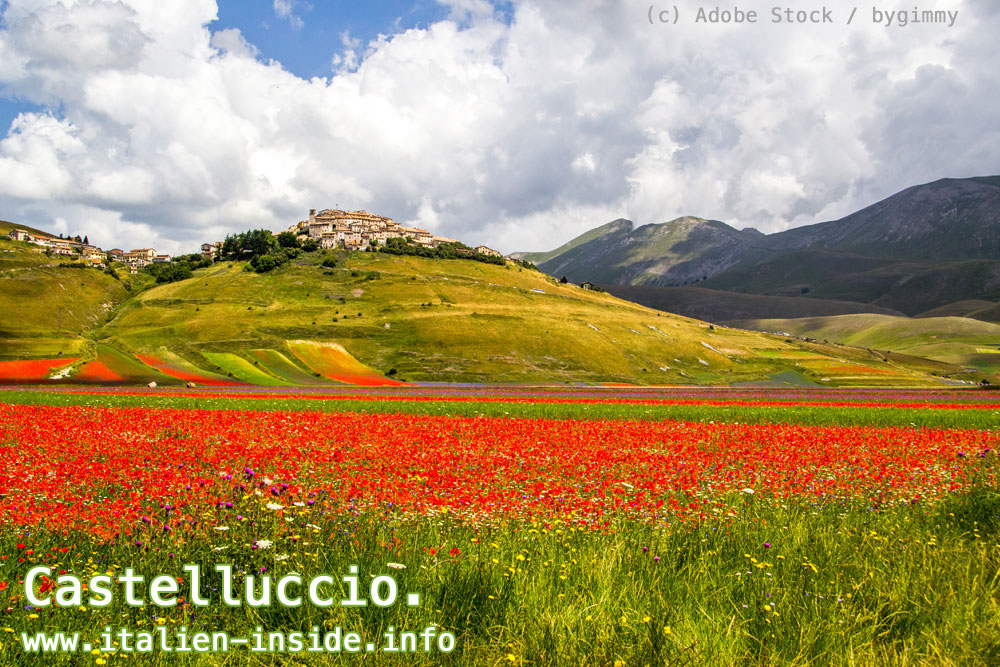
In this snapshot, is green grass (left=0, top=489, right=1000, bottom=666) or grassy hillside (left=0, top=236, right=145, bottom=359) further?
grassy hillside (left=0, top=236, right=145, bottom=359)

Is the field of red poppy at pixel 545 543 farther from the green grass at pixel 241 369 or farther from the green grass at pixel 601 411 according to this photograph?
the green grass at pixel 241 369

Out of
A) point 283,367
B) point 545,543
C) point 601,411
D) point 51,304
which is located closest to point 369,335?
point 283,367

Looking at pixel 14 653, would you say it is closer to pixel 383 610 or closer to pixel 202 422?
pixel 383 610

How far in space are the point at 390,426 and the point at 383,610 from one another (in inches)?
698

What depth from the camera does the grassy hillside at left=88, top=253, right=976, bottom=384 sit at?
101 meters

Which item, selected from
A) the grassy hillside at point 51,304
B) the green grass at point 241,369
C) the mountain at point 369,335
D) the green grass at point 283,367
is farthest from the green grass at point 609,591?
the grassy hillside at point 51,304

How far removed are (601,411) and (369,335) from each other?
8483 centimetres

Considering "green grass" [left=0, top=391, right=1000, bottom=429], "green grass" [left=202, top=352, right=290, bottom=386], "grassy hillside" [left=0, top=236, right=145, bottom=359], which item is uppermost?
"grassy hillside" [left=0, top=236, right=145, bottom=359]

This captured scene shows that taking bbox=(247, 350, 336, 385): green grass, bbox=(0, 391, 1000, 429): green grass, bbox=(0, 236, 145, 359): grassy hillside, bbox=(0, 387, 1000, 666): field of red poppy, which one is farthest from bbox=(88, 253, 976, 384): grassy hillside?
bbox=(0, 387, 1000, 666): field of red poppy

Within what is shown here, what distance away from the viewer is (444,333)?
11150 centimetres

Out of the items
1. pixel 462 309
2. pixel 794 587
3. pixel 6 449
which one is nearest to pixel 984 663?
pixel 794 587

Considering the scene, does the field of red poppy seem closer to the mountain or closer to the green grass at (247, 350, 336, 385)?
the mountain

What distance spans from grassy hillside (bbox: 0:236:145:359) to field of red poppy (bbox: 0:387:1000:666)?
301 feet

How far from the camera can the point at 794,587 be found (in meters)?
6.95
